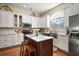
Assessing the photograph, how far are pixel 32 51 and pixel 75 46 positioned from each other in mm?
945

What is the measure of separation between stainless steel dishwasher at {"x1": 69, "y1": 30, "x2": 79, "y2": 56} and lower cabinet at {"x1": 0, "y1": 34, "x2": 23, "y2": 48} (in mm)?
1145

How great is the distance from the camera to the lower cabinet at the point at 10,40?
1751 millimetres

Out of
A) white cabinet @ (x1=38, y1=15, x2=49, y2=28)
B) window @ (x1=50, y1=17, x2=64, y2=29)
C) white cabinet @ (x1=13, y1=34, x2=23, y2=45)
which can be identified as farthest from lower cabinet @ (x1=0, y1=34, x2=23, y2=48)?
window @ (x1=50, y1=17, x2=64, y2=29)

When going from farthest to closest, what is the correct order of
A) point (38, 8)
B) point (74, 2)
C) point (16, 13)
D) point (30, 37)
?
point (16, 13), point (30, 37), point (38, 8), point (74, 2)

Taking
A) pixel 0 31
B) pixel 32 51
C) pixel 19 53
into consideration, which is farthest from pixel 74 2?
pixel 0 31

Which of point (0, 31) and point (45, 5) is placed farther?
point (0, 31)

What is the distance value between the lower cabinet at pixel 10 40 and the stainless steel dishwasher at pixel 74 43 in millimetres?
1145

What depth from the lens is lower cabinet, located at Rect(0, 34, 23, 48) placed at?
1.75 m

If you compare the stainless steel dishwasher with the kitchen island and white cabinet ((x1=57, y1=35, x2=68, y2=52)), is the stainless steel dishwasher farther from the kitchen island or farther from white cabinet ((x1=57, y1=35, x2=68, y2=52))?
the kitchen island

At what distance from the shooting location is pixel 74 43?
5.37 feet

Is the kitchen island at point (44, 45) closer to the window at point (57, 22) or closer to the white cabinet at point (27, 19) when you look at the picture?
the window at point (57, 22)

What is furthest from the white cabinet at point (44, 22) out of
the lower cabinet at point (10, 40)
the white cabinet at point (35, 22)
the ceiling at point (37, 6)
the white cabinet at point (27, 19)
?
the lower cabinet at point (10, 40)

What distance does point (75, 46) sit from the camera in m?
1.61

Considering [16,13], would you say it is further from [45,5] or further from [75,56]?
[75,56]
